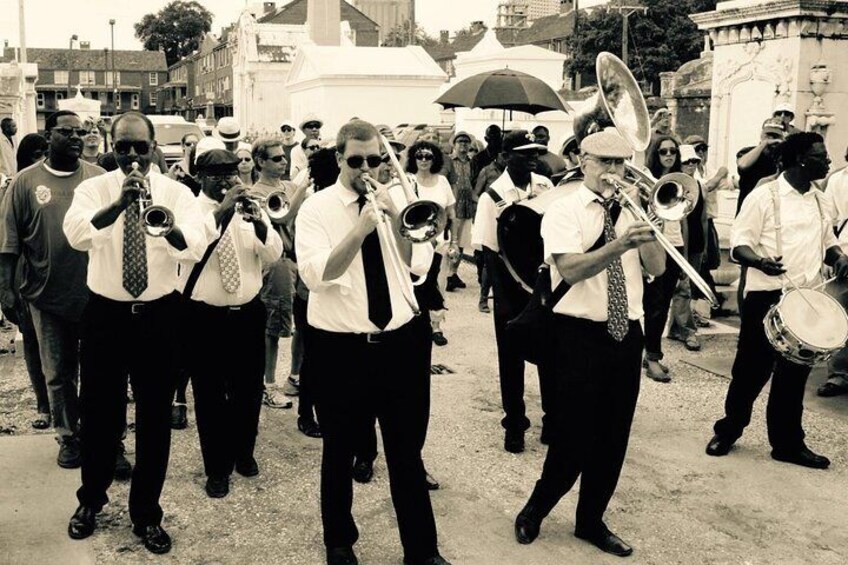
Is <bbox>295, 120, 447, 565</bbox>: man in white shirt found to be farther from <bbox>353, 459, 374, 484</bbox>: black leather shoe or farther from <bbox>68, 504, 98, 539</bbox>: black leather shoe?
<bbox>68, 504, 98, 539</bbox>: black leather shoe

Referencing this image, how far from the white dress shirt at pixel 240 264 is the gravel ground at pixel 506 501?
45.2 inches

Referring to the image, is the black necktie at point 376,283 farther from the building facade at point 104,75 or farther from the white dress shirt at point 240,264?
the building facade at point 104,75

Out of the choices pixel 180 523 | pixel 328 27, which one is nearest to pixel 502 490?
pixel 180 523

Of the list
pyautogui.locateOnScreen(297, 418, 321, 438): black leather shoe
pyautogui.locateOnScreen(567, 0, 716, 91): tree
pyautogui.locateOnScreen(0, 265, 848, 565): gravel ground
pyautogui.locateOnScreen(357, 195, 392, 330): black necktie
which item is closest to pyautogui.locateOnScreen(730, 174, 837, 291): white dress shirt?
pyautogui.locateOnScreen(0, 265, 848, 565): gravel ground

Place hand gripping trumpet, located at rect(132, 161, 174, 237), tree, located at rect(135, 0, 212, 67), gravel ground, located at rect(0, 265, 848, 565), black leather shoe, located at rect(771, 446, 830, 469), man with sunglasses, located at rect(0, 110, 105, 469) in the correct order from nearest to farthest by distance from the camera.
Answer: hand gripping trumpet, located at rect(132, 161, 174, 237) < gravel ground, located at rect(0, 265, 848, 565) < man with sunglasses, located at rect(0, 110, 105, 469) < black leather shoe, located at rect(771, 446, 830, 469) < tree, located at rect(135, 0, 212, 67)

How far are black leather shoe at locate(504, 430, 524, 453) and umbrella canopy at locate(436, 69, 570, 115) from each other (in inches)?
209

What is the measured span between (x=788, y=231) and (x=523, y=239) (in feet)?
5.44

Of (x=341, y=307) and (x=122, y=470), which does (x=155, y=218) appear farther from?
(x=122, y=470)

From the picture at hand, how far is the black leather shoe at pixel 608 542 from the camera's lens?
468 centimetres

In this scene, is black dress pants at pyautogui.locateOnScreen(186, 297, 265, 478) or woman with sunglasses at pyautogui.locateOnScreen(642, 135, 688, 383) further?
woman with sunglasses at pyautogui.locateOnScreen(642, 135, 688, 383)

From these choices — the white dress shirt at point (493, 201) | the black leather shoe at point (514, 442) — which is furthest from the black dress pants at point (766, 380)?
the white dress shirt at point (493, 201)

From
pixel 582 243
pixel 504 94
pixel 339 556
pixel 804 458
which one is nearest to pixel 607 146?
pixel 582 243

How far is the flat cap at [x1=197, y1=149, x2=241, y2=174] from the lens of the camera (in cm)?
534

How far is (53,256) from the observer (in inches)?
223
